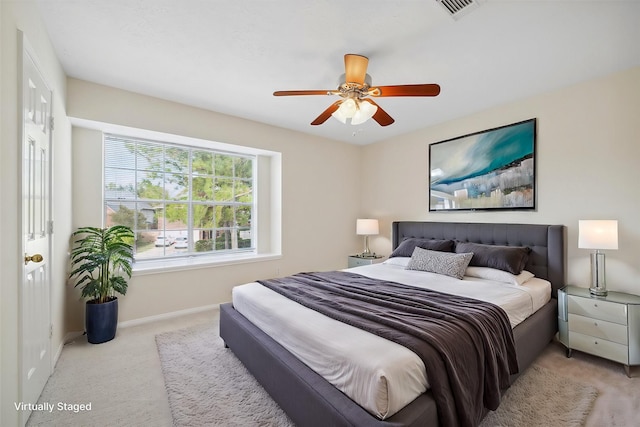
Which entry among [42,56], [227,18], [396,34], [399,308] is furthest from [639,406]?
A: [42,56]

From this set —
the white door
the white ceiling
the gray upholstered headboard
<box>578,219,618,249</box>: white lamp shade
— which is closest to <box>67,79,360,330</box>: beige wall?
the white ceiling

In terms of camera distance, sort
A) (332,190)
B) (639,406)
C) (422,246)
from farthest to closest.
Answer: (332,190)
(422,246)
(639,406)

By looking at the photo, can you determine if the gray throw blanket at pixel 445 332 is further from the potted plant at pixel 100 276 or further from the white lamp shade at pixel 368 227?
the white lamp shade at pixel 368 227

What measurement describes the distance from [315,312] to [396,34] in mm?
2183

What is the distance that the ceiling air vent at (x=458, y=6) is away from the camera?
70.2 inches

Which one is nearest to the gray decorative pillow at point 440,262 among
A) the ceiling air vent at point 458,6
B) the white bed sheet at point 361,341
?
the white bed sheet at point 361,341

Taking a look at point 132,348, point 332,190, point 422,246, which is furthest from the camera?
point 332,190

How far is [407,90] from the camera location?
212cm

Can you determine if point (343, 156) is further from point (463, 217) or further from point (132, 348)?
point (132, 348)

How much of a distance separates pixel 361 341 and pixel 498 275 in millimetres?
2075

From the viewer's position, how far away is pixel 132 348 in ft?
8.94

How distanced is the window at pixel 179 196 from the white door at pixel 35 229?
4.40ft

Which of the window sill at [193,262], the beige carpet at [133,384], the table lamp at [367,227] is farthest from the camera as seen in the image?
the table lamp at [367,227]

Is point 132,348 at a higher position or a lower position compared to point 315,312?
lower
